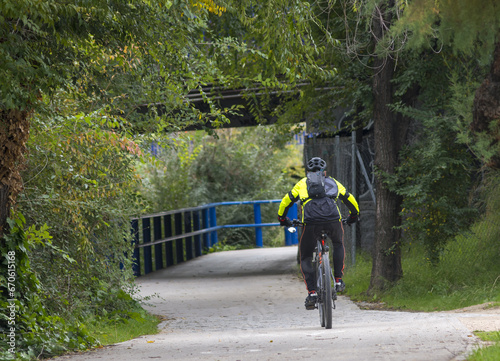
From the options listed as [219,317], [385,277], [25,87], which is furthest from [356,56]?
[25,87]

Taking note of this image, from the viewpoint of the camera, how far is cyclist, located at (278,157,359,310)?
8.14 meters

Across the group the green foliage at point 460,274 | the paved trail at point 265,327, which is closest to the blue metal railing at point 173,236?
the paved trail at point 265,327

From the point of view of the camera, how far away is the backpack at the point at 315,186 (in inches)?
320

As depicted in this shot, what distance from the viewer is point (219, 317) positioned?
992 cm

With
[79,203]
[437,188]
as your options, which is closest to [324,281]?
[79,203]

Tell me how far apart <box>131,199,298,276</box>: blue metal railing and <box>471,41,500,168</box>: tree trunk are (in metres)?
6.99

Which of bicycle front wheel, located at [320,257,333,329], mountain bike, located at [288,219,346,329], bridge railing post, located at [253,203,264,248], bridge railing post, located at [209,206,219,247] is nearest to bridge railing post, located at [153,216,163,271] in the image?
bridge railing post, located at [209,206,219,247]

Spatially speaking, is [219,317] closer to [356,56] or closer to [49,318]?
[49,318]

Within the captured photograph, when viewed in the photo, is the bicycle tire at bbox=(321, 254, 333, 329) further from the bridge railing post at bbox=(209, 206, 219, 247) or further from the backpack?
the bridge railing post at bbox=(209, 206, 219, 247)

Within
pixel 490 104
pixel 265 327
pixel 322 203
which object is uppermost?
pixel 490 104

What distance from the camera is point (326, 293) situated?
7.69 metres

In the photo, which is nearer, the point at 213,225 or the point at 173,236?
the point at 173,236

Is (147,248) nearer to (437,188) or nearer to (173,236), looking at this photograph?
(173,236)

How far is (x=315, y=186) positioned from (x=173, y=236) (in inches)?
369
